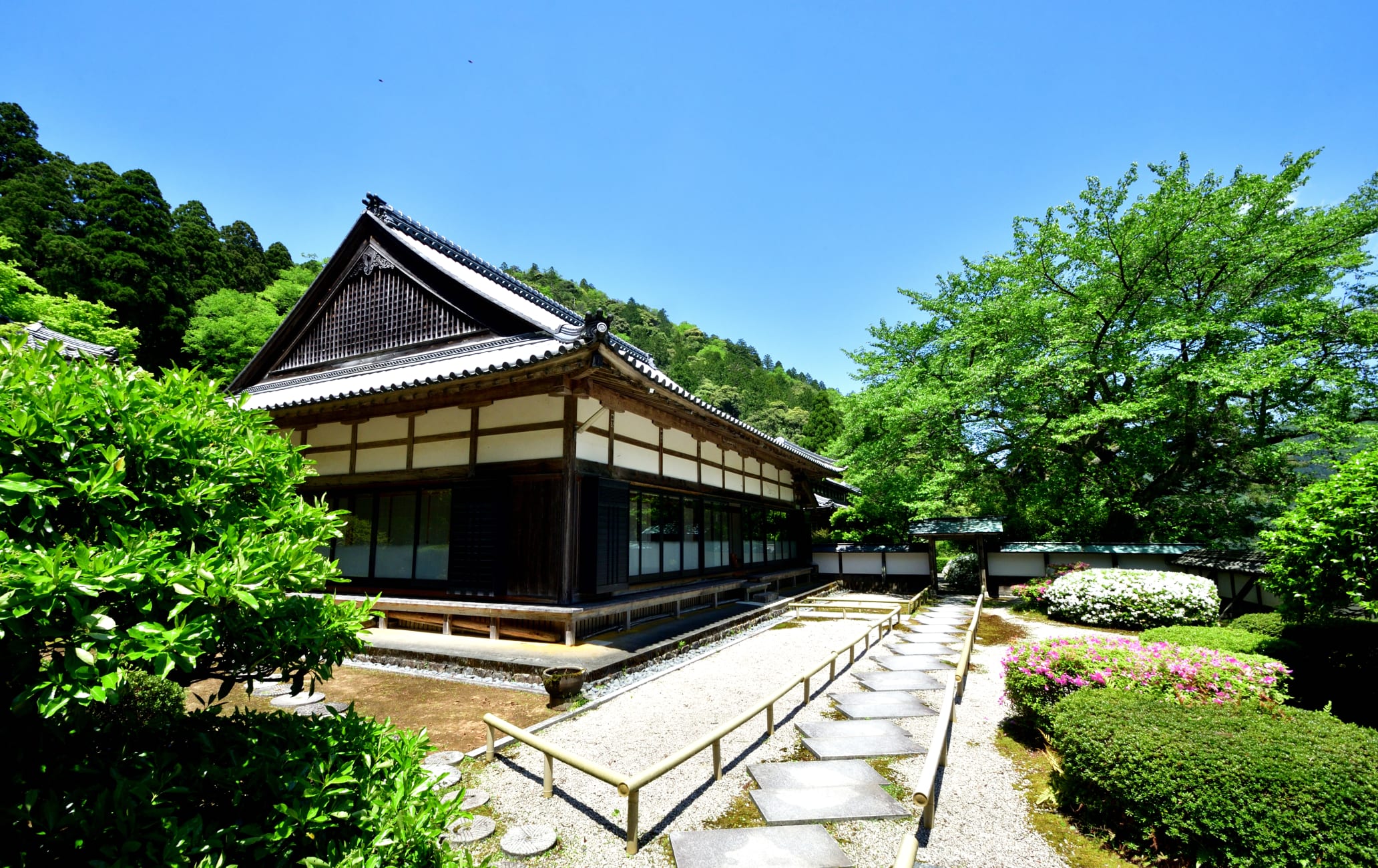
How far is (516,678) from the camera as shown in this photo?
783cm

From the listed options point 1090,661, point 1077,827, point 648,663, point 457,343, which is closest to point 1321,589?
point 1090,661

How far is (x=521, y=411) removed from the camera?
980 centimetres

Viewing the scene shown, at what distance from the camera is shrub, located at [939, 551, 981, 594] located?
20500 millimetres

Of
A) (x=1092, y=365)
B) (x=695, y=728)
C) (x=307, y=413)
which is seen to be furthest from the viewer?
(x=1092, y=365)

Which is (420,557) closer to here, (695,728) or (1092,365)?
(695,728)

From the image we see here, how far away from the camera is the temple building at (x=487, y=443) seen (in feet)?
30.1

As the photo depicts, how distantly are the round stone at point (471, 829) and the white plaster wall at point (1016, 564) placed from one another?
18.2 metres

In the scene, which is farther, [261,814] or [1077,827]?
[1077,827]

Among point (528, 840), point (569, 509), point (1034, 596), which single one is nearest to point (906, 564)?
point (1034, 596)

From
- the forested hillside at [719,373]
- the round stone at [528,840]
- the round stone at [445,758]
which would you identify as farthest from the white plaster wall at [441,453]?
the forested hillside at [719,373]

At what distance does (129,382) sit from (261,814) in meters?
1.81

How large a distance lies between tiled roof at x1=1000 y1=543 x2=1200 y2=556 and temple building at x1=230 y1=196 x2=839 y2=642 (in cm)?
926

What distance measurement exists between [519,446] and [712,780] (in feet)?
21.0

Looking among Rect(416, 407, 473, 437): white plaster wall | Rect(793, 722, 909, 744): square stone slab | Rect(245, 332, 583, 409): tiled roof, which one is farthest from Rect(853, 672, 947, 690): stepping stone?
Rect(416, 407, 473, 437): white plaster wall
